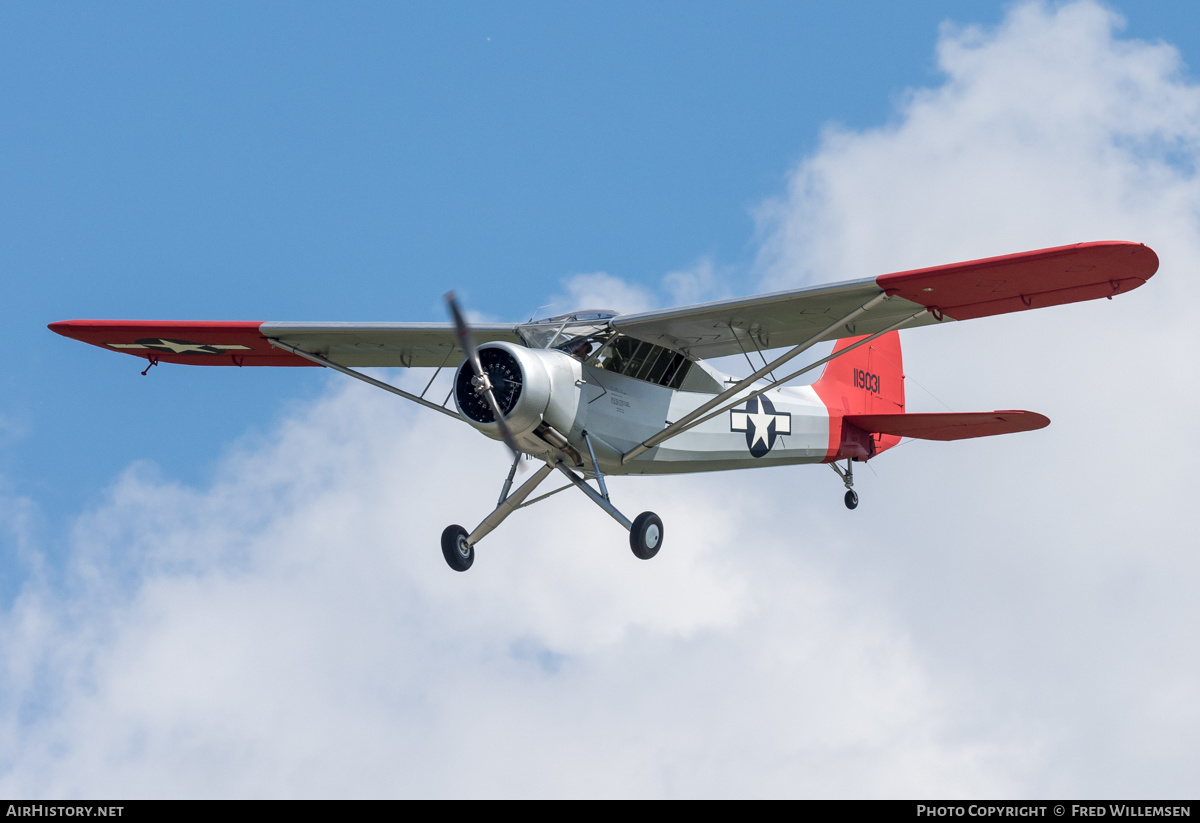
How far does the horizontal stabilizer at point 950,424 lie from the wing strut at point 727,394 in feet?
9.55

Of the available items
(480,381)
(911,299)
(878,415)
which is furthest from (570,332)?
(878,415)

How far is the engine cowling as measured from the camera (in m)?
12.1

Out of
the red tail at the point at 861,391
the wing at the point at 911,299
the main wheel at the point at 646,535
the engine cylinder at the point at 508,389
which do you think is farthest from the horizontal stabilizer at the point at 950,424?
the engine cylinder at the point at 508,389

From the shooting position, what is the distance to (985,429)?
15664 millimetres

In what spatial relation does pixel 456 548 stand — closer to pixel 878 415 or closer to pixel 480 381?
pixel 480 381

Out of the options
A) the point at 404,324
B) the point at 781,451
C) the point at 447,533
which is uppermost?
the point at 404,324

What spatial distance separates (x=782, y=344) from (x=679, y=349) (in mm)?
1105

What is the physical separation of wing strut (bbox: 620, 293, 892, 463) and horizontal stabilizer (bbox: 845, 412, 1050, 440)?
2.91 metres

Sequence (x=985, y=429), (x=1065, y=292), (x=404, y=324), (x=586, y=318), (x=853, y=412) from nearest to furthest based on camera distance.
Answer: (x=1065, y=292) → (x=586, y=318) → (x=404, y=324) → (x=985, y=429) → (x=853, y=412)

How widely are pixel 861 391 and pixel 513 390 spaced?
745cm

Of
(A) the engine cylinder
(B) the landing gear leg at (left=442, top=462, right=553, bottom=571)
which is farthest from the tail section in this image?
(A) the engine cylinder

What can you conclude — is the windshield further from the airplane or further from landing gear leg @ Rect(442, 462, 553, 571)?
landing gear leg @ Rect(442, 462, 553, 571)
